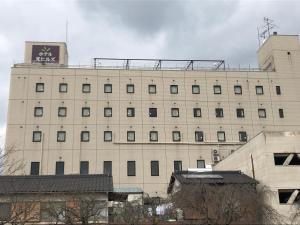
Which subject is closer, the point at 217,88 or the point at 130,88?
the point at 130,88

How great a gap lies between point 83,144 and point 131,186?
322 inches

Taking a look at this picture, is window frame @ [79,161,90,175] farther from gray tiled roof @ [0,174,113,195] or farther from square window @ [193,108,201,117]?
square window @ [193,108,201,117]

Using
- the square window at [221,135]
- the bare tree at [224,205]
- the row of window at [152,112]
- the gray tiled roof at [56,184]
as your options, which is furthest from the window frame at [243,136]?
the gray tiled roof at [56,184]

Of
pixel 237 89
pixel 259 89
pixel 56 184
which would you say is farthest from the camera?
pixel 259 89

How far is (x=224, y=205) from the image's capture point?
33.1 m

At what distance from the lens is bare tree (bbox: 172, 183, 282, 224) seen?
1270 inches

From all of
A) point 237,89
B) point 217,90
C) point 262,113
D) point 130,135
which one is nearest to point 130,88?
point 130,135

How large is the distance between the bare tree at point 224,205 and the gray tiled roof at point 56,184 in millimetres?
7085

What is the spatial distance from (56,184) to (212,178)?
13835mm

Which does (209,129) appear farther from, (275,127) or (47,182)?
(47,182)

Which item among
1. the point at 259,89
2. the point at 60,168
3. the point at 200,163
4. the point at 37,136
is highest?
the point at 259,89

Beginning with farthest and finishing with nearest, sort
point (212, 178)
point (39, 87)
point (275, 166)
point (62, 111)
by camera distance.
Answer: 1. point (39, 87)
2. point (62, 111)
3. point (212, 178)
4. point (275, 166)

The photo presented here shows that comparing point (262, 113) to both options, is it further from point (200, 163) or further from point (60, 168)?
point (60, 168)

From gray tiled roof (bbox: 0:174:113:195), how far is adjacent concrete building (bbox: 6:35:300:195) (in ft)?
49.7
